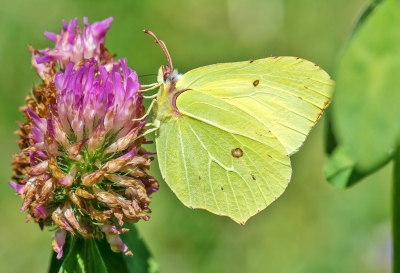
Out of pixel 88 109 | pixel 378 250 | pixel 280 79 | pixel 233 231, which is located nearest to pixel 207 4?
pixel 233 231

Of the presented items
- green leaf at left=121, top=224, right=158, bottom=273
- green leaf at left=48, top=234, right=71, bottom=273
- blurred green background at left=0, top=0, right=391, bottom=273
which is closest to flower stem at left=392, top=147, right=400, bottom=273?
green leaf at left=121, top=224, right=158, bottom=273

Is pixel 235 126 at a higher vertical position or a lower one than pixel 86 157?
lower

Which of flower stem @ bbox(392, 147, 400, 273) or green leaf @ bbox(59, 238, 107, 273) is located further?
green leaf @ bbox(59, 238, 107, 273)

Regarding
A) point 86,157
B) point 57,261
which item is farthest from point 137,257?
point 86,157

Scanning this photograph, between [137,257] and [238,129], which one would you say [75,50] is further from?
[137,257]

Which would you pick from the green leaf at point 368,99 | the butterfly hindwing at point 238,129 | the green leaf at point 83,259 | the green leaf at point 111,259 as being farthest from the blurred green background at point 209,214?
the green leaf at point 368,99

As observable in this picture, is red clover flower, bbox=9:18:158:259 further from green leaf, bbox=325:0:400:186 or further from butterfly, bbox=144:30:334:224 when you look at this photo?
green leaf, bbox=325:0:400:186
